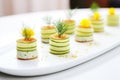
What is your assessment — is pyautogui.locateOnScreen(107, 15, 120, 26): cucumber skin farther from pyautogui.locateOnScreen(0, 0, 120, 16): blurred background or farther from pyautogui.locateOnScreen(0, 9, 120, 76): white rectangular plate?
pyautogui.locateOnScreen(0, 0, 120, 16): blurred background

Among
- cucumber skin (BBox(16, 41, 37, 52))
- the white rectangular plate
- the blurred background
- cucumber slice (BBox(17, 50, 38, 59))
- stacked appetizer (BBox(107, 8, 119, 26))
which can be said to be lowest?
the white rectangular plate

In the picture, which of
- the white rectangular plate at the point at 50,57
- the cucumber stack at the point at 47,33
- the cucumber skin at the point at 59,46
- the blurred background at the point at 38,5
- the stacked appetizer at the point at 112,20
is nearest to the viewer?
the white rectangular plate at the point at 50,57

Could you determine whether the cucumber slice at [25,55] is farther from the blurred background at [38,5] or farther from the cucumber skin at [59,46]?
the blurred background at [38,5]

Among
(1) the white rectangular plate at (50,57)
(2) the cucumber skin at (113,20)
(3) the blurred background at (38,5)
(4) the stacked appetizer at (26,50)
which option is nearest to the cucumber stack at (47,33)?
(1) the white rectangular plate at (50,57)

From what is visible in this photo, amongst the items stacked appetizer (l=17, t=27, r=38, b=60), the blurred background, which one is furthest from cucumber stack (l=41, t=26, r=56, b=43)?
the blurred background

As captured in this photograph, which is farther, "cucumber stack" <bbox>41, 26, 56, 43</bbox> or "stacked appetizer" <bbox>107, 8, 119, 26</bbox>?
"stacked appetizer" <bbox>107, 8, 119, 26</bbox>

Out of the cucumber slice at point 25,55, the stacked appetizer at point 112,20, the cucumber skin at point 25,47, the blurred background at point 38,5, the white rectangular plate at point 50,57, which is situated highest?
the blurred background at point 38,5

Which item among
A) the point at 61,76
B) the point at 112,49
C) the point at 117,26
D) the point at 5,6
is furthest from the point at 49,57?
the point at 5,6

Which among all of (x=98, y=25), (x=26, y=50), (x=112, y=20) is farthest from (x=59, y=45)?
(x=112, y=20)

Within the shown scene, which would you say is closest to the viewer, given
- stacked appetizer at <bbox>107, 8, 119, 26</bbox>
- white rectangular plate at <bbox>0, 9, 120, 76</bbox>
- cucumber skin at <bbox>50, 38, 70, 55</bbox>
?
white rectangular plate at <bbox>0, 9, 120, 76</bbox>
